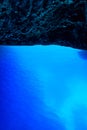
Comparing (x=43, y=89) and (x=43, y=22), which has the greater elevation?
(x=43, y=22)

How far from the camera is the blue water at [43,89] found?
2.57 metres

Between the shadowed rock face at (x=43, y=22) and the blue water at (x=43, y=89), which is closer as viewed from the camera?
the blue water at (x=43, y=89)

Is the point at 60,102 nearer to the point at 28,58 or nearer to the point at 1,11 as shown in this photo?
the point at 28,58

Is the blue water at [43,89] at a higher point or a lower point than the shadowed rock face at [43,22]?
lower

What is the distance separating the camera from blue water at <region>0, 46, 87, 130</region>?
2568 mm

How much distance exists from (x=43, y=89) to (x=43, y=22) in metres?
2.63

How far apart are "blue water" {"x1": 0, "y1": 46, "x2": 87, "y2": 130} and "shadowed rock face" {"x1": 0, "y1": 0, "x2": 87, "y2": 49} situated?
1.58 ft

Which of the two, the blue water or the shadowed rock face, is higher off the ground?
the shadowed rock face

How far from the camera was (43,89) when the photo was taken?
10.8 ft

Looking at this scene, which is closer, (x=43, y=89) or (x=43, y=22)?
(x=43, y=89)

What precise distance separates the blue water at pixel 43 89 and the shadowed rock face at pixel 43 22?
481 millimetres

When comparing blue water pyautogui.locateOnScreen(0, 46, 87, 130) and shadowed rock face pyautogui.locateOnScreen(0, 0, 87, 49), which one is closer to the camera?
blue water pyautogui.locateOnScreen(0, 46, 87, 130)

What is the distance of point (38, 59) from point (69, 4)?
1.71 meters

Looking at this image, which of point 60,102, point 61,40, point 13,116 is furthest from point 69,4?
point 13,116
